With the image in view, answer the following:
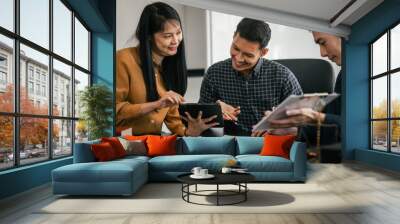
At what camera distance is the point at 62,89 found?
6652 mm

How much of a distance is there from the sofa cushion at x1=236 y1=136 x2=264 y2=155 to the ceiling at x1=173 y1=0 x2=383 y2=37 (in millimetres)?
2804

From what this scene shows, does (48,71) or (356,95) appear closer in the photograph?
(48,71)

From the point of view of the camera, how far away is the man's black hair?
323 inches

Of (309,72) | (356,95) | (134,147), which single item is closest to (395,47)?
(356,95)

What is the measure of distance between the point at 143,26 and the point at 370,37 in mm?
5069

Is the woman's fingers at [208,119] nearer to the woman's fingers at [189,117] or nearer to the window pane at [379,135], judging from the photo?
the woman's fingers at [189,117]

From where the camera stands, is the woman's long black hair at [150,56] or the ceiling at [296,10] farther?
the woman's long black hair at [150,56]

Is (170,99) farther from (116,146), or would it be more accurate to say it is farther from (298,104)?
(298,104)

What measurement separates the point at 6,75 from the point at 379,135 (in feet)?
24.2

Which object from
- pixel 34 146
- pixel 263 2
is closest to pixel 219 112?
pixel 263 2

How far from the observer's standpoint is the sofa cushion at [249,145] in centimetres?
670

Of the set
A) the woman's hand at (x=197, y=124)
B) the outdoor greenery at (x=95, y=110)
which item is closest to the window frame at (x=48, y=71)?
the outdoor greenery at (x=95, y=110)

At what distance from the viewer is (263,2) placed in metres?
7.69

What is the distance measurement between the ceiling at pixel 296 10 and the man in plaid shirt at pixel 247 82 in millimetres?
284
